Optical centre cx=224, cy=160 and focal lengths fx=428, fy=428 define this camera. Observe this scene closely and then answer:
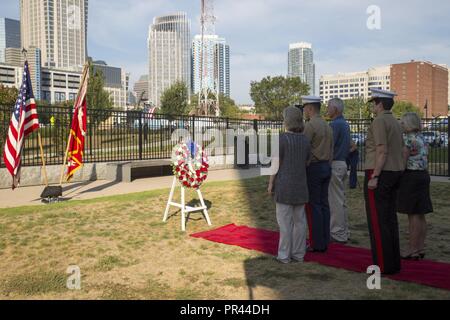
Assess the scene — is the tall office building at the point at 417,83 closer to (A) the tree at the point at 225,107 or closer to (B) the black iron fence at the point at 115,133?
(A) the tree at the point at 225,107

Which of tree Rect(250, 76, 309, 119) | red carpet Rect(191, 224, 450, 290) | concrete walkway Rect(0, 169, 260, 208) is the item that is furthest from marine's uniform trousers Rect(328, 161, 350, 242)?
tree Rect(250, 76, 309, 119)

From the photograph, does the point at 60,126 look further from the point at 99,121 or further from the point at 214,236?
the point at 214,236

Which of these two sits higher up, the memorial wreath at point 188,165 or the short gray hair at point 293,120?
the short gray hair at point 293,120

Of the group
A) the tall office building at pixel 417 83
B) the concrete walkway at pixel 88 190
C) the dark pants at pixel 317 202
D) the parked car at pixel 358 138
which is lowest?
the concrete walkway at pixel 88 190

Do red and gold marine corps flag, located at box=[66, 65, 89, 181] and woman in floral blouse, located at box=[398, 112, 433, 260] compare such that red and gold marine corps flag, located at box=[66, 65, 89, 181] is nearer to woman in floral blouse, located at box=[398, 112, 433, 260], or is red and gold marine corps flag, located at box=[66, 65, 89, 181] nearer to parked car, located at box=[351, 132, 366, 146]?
woman in floral blouse, located at box=[398, 112, 433, 260]

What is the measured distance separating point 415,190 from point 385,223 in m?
1.06

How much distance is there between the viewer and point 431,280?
479cm

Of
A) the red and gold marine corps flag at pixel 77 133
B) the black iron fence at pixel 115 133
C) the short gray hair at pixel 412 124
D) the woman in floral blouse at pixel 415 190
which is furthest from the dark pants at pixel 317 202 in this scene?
the black iron fence at pixel 115 133

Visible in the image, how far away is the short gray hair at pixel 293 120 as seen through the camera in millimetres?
5547

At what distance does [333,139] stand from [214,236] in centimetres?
249

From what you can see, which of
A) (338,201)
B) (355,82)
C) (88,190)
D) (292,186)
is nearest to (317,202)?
(292,186)

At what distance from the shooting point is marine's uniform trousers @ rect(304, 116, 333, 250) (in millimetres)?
5957

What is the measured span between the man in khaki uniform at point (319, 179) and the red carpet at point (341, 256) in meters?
0.26
